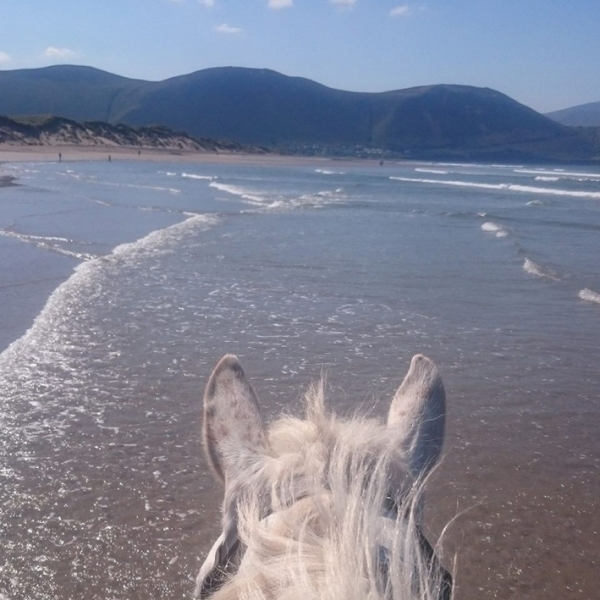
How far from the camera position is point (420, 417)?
1968mm

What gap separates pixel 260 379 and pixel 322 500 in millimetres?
4398

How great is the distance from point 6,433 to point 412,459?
352cm

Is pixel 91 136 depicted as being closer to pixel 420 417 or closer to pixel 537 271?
pixel 537 271

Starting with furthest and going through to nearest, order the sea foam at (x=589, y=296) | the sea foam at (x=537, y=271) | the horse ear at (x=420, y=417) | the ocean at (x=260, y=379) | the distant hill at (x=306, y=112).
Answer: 1. the distant hill at (x=306, y=112)
2. the sea foam at (x=537, y=271)
3. the sea foam at (x=589, y=296)
4. the ocean at (x=260, y=379)
5. the horse ear at (x=420, y=417)

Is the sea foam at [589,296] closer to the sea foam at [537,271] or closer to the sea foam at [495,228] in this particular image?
the sea foam at [537,271]

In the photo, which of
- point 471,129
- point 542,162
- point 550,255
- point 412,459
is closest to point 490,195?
point 550,255

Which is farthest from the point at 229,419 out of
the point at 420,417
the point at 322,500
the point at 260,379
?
the point at 260,379

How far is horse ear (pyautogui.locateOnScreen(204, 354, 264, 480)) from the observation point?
1.86 m

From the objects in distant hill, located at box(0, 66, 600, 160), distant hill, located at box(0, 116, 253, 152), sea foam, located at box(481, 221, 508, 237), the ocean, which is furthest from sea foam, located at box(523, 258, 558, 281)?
distant hill, located at box(0, 66, 600, 160)

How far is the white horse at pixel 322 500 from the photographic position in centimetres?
126

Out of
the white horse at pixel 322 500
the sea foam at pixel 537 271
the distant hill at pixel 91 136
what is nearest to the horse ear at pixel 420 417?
the white horse at pixel 322 500

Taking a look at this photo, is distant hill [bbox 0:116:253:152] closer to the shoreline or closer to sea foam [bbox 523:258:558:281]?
the shoreline

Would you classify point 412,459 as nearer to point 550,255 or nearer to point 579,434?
point 579,434

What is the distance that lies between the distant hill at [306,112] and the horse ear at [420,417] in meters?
109
